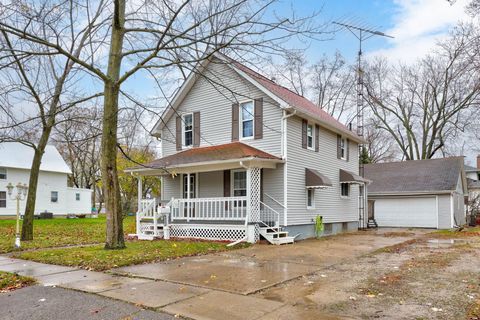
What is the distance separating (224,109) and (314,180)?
4.71 metres

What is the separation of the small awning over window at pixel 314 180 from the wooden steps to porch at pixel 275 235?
237 centimetres

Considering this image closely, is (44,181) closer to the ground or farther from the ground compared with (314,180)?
farther from the ground

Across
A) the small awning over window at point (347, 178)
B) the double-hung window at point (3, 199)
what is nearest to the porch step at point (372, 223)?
the small awning over window at point (347, 178)

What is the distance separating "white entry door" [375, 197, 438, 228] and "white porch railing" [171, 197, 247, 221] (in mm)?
14157

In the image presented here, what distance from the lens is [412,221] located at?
24.7 m

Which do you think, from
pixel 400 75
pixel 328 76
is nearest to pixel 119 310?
pixel 328 76

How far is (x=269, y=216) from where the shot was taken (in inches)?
583

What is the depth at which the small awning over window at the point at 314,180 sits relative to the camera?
50.1ft

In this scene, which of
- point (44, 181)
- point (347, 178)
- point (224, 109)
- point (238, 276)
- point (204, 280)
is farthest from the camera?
point (44, 181)

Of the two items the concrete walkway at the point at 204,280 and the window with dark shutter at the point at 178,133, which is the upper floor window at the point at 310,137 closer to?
the window with dark shutter at the point at 178,133

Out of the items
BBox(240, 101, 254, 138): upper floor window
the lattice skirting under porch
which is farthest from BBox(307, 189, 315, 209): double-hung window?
the lattice skirting under porch

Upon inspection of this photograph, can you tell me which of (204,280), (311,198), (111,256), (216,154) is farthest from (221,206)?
(204,280)

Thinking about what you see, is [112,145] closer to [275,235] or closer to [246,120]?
[246,120]

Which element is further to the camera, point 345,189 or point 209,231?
point 345,189
